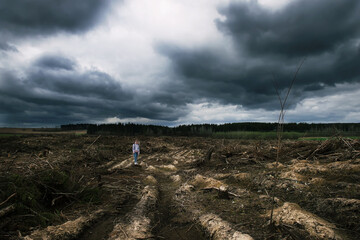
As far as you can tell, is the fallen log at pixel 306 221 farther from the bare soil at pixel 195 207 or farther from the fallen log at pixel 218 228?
the fallen log at pixel 218 228

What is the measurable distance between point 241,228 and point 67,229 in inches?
105

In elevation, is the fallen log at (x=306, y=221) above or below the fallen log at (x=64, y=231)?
above

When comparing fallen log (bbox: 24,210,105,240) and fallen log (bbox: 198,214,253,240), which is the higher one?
fallen log (bbox: 198,214,253,240)

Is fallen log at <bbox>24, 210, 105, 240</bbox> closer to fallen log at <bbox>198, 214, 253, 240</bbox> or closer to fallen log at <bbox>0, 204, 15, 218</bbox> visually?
fallen log at <bbox>0, 204, 15, 218</bbox>

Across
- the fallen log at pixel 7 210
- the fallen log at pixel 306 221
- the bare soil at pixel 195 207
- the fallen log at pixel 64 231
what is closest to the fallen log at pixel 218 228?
the bare soil at pixel 195 207

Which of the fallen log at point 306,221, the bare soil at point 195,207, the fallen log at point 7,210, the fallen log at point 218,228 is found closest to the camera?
the fallen log at point 306,221

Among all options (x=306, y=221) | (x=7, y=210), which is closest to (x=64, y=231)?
(x=7, y=210)

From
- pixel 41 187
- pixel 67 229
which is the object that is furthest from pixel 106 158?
pixel 67 229

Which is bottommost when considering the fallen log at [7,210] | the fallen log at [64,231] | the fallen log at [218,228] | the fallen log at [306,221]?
the fallen log at [64,231]

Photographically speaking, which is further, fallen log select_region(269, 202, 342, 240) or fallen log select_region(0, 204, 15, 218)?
fallen log select_region(0, 204, 15, 218)

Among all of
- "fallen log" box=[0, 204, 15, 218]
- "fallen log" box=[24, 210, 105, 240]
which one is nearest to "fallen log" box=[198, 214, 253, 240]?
"fallen log" box=[24, 210, 105, 240]

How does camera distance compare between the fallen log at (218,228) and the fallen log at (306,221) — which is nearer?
the fallen log at (306,221)

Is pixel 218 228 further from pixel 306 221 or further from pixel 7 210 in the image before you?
pixel 7 210

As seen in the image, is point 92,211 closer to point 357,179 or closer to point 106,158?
point 357,179
